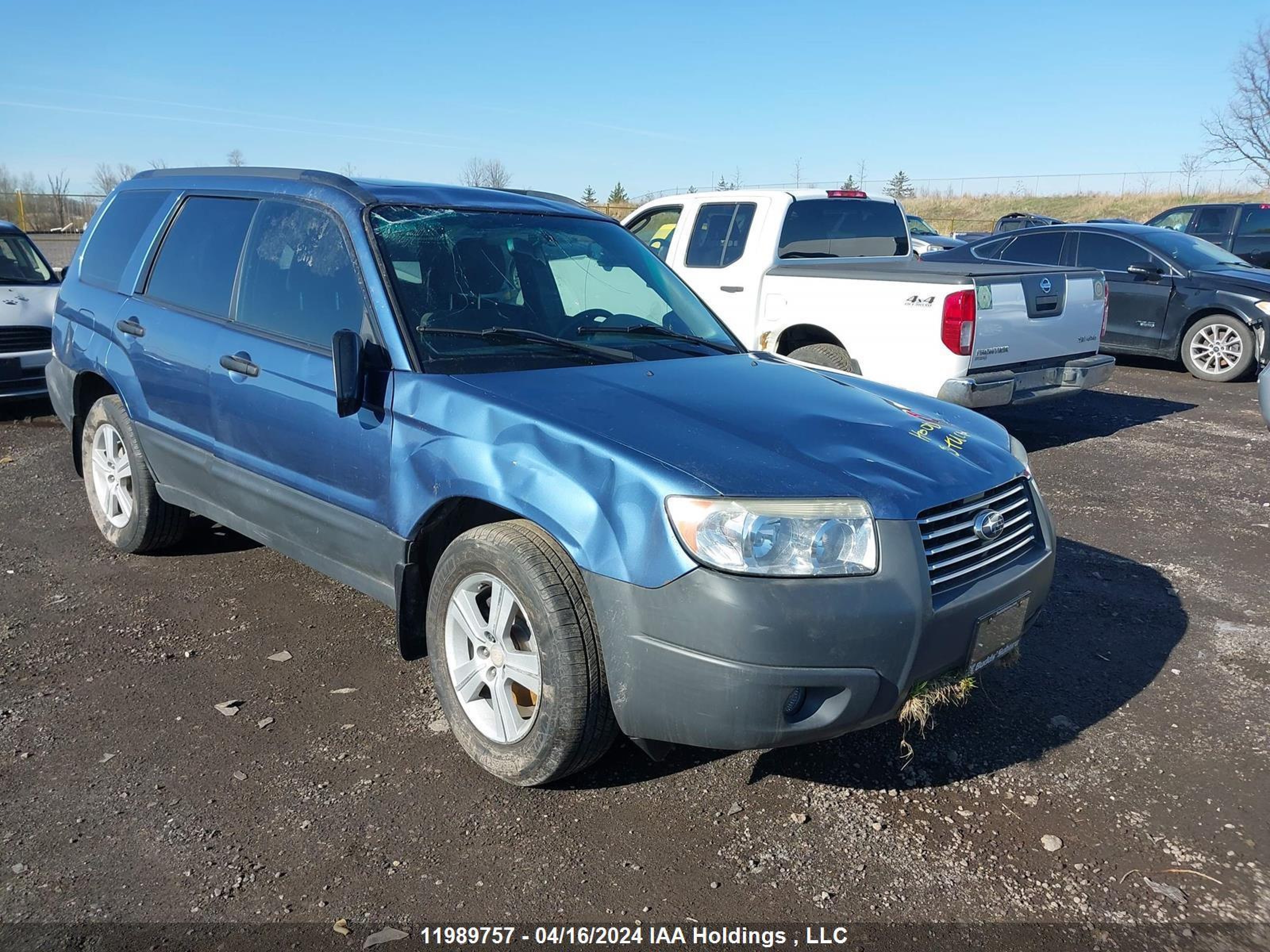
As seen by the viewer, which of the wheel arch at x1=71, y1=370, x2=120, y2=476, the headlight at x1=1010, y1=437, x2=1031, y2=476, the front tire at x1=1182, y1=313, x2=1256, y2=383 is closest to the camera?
the headlight at x1=1010, y1=437, x2=1031, y2=476

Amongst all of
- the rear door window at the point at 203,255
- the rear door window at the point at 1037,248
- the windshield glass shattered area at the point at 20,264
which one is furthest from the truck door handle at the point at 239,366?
the rear door window at the point at 1037,248

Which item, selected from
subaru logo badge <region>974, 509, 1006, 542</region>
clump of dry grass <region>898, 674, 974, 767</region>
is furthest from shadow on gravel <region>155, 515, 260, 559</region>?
subaru logo badge <region>974, 509, 1006, 542</region>

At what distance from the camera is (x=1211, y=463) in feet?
25.2

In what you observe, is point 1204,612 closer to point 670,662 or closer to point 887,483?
point 887,483

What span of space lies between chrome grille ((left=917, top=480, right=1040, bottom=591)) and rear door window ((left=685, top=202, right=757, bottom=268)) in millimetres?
5325

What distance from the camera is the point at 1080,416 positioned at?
956 centimetres

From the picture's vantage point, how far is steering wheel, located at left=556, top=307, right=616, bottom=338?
3908 millimetres

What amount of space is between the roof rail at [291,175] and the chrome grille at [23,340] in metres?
4.63

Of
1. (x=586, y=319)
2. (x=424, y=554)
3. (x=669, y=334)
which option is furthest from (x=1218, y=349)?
(x=424, y=554)

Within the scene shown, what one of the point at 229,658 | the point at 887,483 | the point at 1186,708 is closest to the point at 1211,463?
the point at 1186,708

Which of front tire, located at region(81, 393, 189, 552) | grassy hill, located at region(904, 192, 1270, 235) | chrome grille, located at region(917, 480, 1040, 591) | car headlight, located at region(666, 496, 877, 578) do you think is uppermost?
car headlight, located at region(666, 496, 877, 578)

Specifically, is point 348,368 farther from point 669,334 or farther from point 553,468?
point 669,334

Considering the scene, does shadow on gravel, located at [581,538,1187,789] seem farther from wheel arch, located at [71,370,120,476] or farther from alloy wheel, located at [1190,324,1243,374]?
alloy wheel, located at [1190,324,1243,374]

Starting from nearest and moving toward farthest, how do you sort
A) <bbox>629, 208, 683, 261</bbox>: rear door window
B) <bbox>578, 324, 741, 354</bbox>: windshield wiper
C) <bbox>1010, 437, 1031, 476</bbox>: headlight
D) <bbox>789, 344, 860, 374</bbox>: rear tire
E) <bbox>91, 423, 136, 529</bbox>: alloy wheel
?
<bbox>1010, 437, 1031, 476</bbox>: headlight
<bbox>578, 324, 741, 354</bbox>: windshield wiper
<bbox>91, 423, 136, 529</bbox>: alloy wheel
<bbox>789, 344, 860, 374</bbox>: rear tire
<bbox>629, 208, 683, 261</bbox>: rear door window
